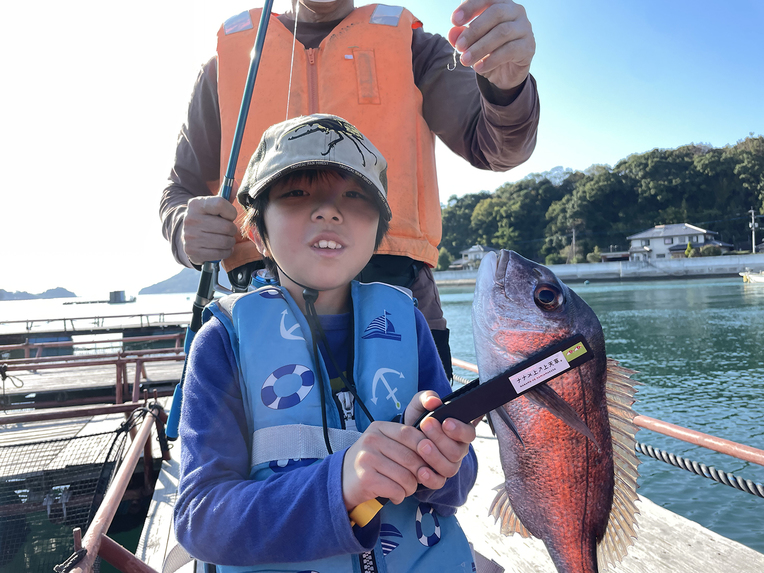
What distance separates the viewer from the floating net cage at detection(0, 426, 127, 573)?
4.53m

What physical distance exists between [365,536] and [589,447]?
0.54 meters

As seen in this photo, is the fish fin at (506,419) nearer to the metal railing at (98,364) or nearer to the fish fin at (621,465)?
the fish fin at (621,465)

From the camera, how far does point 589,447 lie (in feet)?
3.19

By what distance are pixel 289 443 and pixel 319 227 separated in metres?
0.63

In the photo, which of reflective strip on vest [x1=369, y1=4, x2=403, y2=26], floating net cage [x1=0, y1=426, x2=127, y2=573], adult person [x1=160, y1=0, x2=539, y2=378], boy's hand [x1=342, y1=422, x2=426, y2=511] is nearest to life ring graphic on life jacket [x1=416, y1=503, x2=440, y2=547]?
boy's hand [x1=342, y1=422, x2=426, y2=511]

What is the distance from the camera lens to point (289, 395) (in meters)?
1.27

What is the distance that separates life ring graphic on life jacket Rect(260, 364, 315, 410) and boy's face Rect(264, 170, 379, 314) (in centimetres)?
27

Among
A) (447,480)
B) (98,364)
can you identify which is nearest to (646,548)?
(447,480)

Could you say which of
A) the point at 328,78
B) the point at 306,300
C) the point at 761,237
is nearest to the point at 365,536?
the point at 306,300

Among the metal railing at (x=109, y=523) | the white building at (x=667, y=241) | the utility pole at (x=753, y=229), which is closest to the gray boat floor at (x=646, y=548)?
the metal railing at (x=109, y=523)

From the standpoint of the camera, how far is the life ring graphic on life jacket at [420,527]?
1.23m

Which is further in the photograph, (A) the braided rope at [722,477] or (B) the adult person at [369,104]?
(A) the braided rope at [722,477]

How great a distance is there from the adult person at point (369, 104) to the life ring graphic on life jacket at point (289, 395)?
0.78m

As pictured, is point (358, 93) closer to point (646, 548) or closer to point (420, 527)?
point (420, 527)
